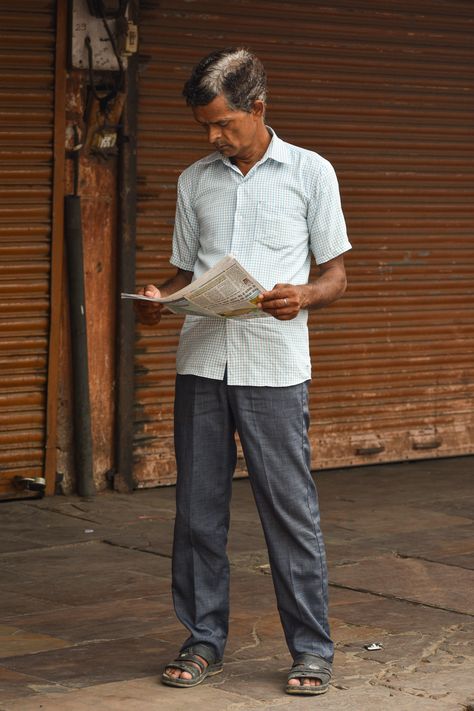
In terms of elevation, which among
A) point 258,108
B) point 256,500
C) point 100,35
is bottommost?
point 256,500

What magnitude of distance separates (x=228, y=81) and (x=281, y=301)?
71 cm

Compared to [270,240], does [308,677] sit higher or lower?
lower

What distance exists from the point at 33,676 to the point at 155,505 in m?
3.20

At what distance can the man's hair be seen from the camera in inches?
174

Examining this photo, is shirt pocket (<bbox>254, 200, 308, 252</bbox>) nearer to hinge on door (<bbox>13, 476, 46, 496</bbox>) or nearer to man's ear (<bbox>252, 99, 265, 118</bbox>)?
man's ear (<bbox>252, 99, 265, 118</bbox>)

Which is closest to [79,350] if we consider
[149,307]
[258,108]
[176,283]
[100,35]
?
[100,35]

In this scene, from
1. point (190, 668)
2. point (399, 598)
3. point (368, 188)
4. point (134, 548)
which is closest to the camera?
point (190, 668)

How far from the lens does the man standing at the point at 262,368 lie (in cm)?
454

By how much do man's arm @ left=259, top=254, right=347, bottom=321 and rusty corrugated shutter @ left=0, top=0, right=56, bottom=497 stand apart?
340cm

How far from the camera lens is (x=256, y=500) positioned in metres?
4.64

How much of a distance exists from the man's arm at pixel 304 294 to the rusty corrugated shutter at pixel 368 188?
Answer: 3.64m

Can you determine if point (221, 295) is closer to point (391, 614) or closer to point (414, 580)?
point (391, 614)

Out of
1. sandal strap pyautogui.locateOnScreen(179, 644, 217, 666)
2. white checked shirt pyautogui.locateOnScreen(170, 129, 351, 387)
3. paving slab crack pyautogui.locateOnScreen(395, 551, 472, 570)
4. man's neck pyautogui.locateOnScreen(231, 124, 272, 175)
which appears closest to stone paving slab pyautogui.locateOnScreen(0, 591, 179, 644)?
sandal strap pyautogui.locateOnScreen(179, 644, 217, 666)

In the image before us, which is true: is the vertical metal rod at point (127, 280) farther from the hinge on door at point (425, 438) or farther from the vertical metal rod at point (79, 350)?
the hinge on door at point (425, 438)
